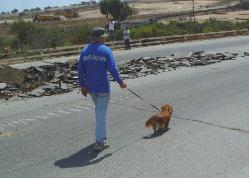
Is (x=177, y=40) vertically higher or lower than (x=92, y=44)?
lower

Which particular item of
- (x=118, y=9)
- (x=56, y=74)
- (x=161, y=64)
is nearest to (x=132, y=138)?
(x=56, y=74)

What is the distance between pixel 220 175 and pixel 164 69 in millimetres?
14064

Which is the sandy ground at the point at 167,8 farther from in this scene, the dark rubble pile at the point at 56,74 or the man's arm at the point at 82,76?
the man's arm at the point at 82,76

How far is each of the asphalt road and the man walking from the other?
503mm

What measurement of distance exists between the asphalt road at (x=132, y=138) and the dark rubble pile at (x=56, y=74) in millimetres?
1643

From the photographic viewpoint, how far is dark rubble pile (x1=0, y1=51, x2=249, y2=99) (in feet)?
52.2

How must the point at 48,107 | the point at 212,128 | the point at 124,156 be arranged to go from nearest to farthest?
the point at 124,156 < the point at 212,128 < the point at 48,107

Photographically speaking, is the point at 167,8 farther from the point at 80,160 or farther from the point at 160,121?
the point at 80,160

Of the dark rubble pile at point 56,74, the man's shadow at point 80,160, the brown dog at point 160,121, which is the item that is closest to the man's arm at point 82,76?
the man's shadow at point 80,160

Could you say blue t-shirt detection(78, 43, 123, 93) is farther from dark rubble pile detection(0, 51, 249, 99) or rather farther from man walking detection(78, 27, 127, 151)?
dark rubble pile detection(0, 51, 249, 99)

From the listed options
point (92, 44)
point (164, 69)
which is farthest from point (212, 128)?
point (164, 69)

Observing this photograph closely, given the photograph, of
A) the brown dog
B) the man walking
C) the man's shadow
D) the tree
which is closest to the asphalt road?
the man's shadow

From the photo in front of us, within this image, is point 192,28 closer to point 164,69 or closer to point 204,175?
point 164,69

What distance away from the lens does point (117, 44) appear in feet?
123
